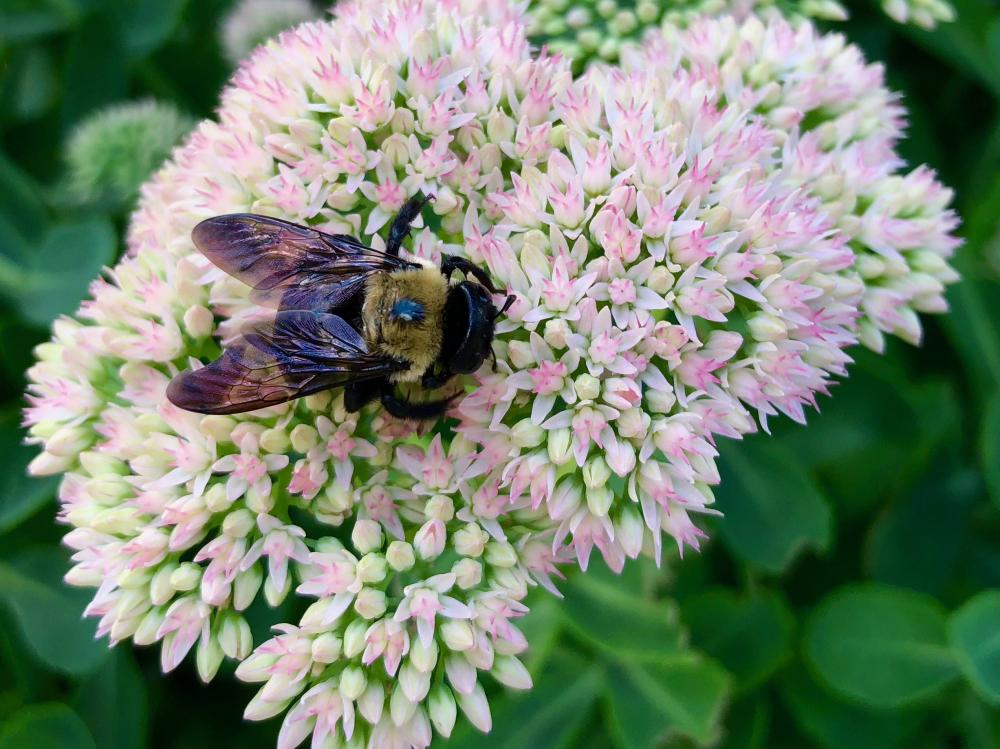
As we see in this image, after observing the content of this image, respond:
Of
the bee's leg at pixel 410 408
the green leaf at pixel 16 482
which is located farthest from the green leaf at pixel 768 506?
the green leaf at pixel 16 482

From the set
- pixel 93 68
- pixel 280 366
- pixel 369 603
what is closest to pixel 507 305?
pixel 280 366

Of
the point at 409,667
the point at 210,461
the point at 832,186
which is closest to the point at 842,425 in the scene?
the point at 832,186

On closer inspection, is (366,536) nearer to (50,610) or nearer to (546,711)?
(546,711)

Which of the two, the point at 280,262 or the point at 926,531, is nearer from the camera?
the point at 280,262

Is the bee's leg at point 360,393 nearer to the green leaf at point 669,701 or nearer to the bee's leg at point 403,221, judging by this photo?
the bee's leg at point 403,221

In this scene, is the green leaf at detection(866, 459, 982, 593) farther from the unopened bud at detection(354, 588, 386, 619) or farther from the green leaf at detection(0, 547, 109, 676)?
the green leaf at detection(0, 547, 109, 676)

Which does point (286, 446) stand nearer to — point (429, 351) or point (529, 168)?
point (429, 351)
